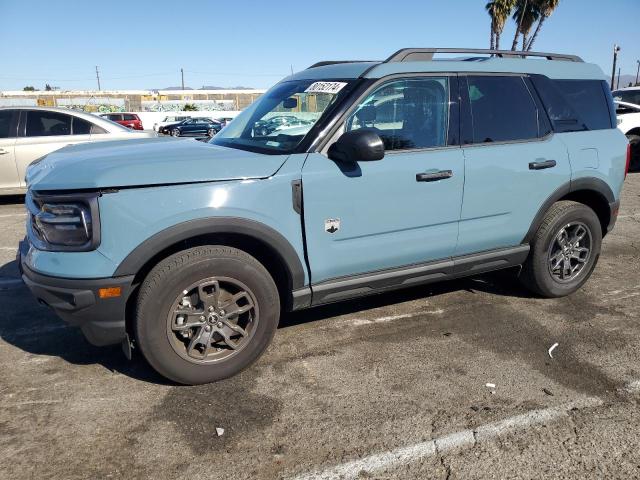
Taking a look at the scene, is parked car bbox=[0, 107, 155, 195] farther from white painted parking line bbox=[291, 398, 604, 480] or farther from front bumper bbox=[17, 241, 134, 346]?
white painted parking line bbox=[291, 398, 604, 480]

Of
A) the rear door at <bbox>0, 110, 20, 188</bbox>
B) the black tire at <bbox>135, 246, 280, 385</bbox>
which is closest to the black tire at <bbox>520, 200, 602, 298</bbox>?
the black tire at <bbox>135, 246, 280, 385</bbox>

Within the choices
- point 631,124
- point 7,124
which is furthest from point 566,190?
point 631,124

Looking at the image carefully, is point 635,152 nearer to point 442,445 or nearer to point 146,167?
point 442,445

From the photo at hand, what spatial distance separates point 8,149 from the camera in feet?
26.5

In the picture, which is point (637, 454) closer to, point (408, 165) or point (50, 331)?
point (408, 165)

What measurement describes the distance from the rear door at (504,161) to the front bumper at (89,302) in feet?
7.62

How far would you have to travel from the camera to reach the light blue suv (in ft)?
Answer: 9.16

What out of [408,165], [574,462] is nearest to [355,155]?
[408,165]

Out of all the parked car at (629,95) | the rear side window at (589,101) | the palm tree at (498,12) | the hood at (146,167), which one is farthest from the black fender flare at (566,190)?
the palm tree at (498,12)

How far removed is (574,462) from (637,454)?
33cm

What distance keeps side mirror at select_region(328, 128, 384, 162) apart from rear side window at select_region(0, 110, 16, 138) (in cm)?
711

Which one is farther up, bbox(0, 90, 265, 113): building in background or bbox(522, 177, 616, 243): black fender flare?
bbox(0, 90, 265, 113): building in background

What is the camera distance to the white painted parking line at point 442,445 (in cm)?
237

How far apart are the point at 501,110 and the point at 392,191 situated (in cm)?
124
